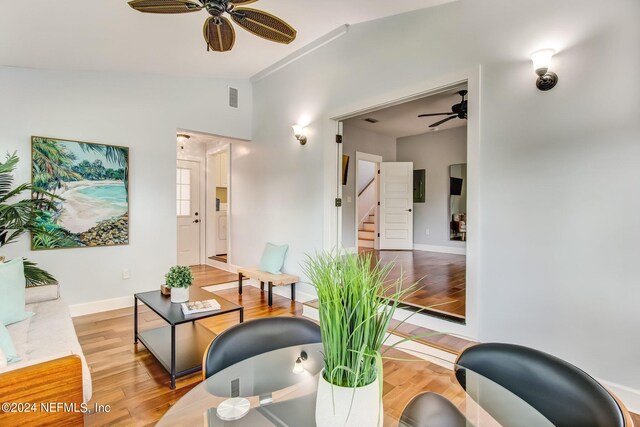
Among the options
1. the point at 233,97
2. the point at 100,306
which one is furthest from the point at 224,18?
the point at 100,306

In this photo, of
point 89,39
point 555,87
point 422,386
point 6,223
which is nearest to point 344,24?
point 555,87

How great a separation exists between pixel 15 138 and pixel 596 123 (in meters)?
5.04

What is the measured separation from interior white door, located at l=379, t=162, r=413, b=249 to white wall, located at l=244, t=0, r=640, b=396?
4.18 meters

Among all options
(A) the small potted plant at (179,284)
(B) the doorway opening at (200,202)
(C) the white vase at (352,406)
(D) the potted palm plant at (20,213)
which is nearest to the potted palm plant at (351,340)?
(C) the white vase at (352,406)

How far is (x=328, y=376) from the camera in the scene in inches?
32.5

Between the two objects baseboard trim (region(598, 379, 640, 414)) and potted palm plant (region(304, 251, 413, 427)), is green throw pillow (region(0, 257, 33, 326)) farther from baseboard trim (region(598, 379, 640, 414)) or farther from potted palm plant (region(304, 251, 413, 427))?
baseboard trim (region(598, 379, 640, 414))

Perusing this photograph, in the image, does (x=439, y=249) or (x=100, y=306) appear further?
(x=439, y=249)

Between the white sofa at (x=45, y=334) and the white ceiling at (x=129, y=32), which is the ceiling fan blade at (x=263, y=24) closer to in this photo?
the white ceiling at (x=129, y=32)

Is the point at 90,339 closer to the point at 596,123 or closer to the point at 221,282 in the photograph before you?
the point at 221,282

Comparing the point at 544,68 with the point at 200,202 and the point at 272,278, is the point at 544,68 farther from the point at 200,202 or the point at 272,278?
the point at 200,202

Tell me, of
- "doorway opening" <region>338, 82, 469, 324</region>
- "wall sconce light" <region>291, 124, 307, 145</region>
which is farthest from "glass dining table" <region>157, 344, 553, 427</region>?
"doorway opening" <region>338, 82, 469, 324</region>

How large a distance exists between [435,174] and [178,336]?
6.08 metres

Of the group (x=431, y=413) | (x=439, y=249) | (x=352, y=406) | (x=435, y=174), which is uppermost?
(x=435, y=174)

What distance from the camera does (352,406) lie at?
802mm
